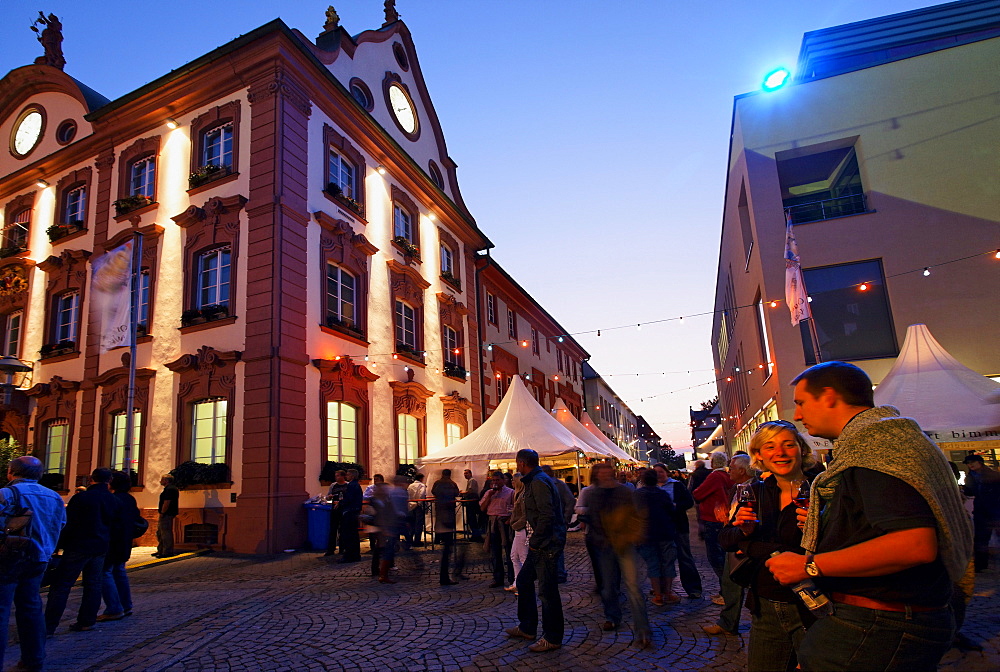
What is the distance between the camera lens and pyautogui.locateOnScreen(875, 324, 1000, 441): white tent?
35.7ft

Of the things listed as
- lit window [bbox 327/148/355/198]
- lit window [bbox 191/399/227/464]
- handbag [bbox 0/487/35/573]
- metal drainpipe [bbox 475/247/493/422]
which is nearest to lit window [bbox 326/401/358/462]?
lit window [bbox 191/399/227/464]

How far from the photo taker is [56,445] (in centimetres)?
1756

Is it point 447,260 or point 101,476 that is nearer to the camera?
point 101,476

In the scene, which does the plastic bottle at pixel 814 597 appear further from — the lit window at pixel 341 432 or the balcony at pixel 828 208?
the balcony at pixel 828 208

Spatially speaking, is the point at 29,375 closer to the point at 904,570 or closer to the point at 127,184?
the point at 127,184

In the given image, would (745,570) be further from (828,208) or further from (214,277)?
(828,208)

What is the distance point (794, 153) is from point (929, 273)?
559cm

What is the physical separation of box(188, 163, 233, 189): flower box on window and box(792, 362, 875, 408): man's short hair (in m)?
15.7

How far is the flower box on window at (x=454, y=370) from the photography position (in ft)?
71.4

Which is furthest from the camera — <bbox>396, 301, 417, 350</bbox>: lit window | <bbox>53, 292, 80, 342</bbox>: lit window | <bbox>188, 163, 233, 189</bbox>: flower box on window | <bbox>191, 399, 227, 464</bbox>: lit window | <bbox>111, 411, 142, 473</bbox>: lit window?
<bbox>396, 301, 417, 350</bbox>: lit window

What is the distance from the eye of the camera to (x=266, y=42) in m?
15.3

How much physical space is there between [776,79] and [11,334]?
Result: 85.3 feet

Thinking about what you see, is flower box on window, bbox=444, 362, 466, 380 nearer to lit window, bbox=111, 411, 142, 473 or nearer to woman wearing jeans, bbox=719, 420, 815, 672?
lit window, bbox=111, 411, 142, 473

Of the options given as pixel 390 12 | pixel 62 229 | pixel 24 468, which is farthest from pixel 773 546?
pixel 390 12
